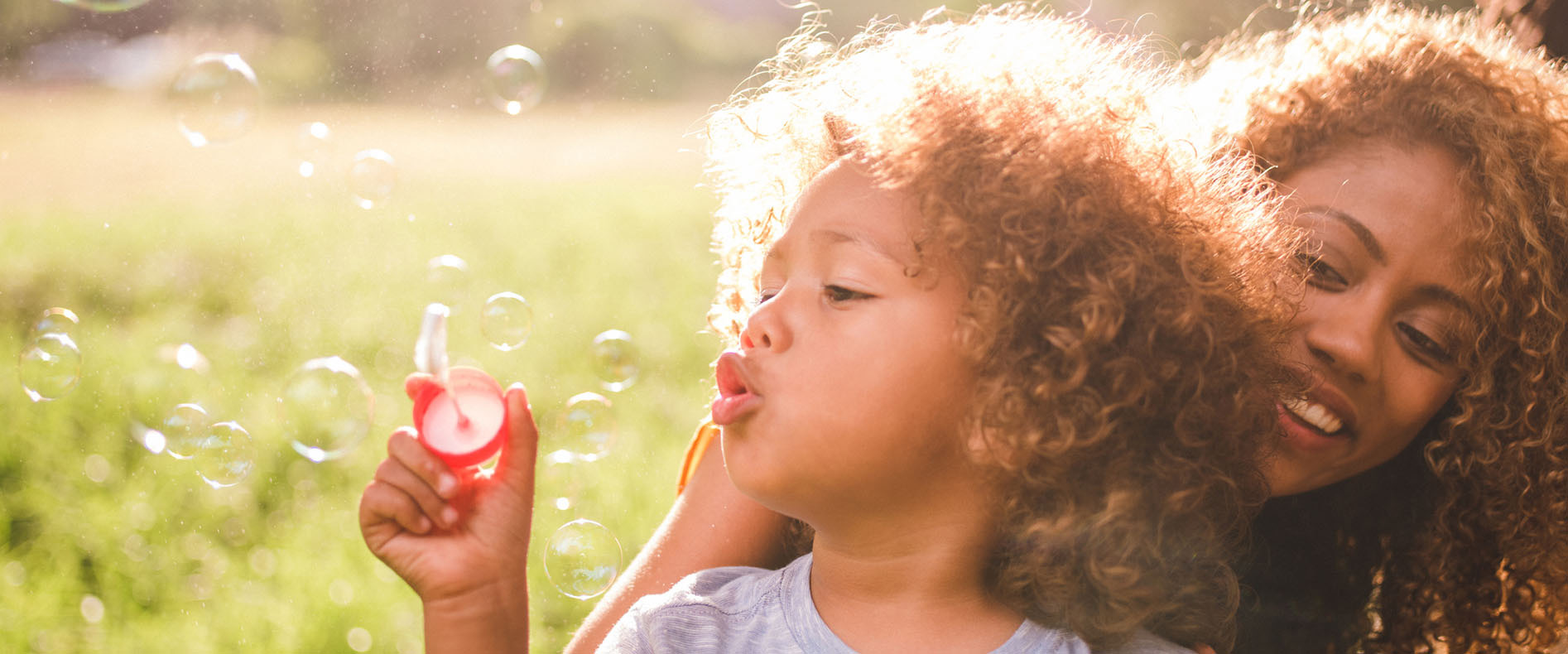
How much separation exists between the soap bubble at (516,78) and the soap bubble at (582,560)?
1307mm

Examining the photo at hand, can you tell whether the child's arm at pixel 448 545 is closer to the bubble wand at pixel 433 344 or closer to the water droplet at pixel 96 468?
the bubble wand at pixel 433 344

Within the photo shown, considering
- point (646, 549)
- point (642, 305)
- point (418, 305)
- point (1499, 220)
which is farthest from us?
point (642, 305)

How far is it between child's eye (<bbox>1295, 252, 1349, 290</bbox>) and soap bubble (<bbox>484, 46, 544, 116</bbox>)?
6.07ft

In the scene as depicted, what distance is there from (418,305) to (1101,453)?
474 centimetres

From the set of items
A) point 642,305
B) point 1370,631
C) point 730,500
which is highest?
point 730,500

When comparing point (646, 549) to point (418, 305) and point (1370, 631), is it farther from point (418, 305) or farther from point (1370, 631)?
point (418, 305)

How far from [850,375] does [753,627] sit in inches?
13.9

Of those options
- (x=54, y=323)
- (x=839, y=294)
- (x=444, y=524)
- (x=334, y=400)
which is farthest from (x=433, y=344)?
(x=54, y=323)

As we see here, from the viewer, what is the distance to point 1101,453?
4.62 feet

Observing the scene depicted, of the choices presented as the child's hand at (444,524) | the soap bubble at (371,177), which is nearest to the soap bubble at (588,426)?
the child's hand at (444,524)

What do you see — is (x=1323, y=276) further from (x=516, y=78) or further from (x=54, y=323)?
(x=54, y=323)

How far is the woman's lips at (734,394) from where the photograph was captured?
1357 mm

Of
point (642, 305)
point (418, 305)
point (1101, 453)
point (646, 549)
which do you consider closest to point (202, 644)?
point (646, 549)

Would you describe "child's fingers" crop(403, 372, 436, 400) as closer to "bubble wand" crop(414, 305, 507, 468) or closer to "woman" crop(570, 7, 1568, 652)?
"bubble wand" crop(414, 305, 507, 468)
